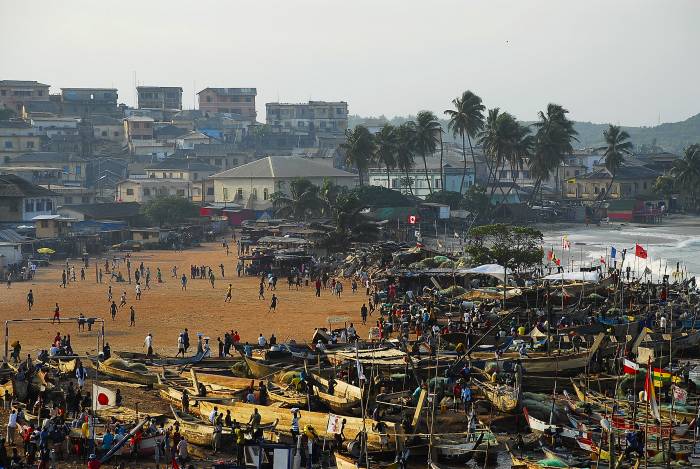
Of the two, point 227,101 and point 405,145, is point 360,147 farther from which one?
point 227,101

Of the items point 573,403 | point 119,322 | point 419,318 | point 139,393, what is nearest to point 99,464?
point 139,393

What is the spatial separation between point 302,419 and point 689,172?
314 ft

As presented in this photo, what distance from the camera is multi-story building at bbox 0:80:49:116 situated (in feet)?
528

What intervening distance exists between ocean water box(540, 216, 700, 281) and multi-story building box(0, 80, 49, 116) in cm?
8545

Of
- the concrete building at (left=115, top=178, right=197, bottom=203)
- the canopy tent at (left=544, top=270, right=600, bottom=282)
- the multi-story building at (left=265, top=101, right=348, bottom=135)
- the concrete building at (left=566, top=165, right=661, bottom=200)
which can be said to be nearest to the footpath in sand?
the canopy tent at (left=544, top=270, right=600, bottom=282)

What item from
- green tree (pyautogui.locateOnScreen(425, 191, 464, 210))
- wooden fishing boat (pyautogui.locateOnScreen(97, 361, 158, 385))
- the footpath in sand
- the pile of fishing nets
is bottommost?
the footpath in sand

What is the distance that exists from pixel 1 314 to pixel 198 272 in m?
19.7

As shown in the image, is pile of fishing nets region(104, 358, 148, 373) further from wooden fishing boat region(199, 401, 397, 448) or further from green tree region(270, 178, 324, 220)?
green tree region(270, 178, 324, 220)

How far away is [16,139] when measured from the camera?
138875 mm

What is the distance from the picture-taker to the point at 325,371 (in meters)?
35.1

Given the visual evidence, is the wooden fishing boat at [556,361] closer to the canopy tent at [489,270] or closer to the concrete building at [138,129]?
the canopy tent at [489,270]

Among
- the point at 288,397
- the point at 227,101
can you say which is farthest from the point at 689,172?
the point at 288,397

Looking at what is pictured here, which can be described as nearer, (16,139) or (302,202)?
(302,202)

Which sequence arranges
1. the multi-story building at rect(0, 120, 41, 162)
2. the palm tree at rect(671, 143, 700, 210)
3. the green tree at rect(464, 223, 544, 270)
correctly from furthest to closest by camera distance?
the multi-story building at rect(0, 120, 41, 162), the palm tree at rect(671, 143, 700, 210), the green tree at rect(464, 223, 544, 270)
